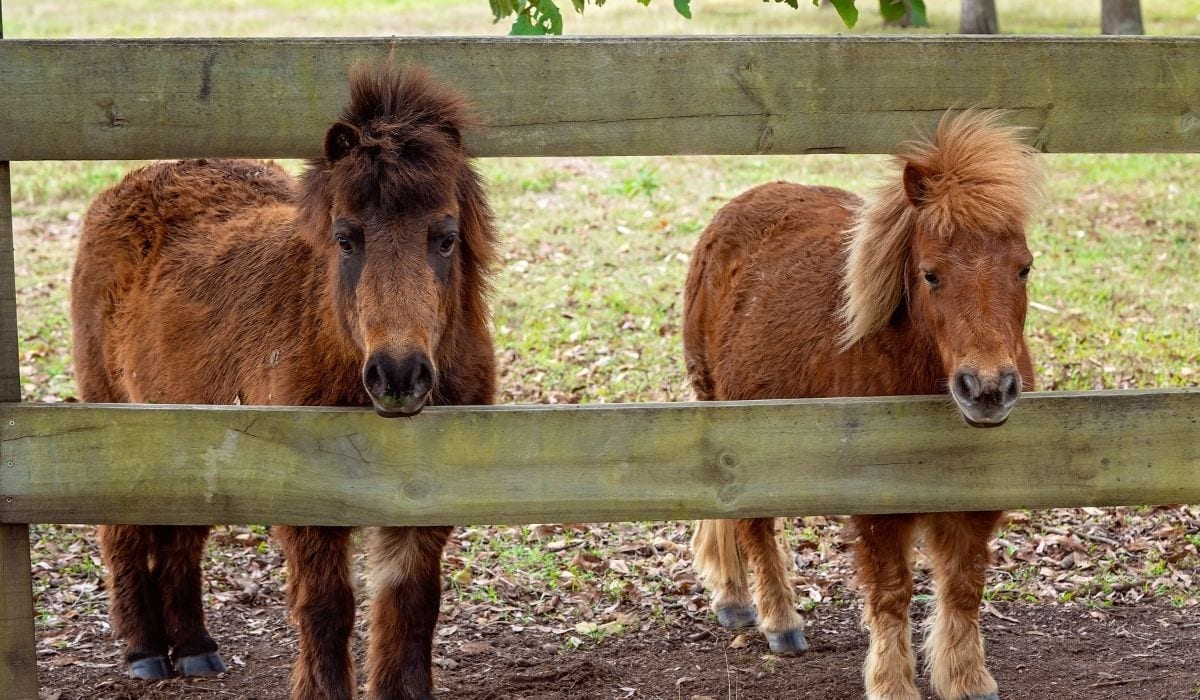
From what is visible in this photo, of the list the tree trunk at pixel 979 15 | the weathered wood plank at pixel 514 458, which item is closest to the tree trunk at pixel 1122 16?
the tree trunk at pixel 979 15

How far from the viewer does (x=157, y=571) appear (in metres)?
5.28

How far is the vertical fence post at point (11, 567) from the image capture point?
3.35 meters

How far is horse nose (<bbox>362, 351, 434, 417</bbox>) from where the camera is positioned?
322cm

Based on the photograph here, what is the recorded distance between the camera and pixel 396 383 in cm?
322

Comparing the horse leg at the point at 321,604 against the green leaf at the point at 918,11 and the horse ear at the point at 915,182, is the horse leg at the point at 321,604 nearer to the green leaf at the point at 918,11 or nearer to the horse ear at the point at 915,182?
→ the horse ear at the point at 915,182

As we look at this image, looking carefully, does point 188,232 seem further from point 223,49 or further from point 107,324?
point 223,49

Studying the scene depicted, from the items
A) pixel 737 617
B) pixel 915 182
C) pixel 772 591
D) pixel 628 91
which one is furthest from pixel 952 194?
pixel 737 617

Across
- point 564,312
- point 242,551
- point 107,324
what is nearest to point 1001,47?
point 107,324

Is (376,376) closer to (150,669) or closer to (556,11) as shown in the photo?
(556,11)

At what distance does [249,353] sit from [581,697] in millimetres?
1894

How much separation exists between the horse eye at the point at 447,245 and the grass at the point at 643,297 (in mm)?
594

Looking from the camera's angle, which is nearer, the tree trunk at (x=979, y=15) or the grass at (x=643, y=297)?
the grass at (x=643, y=297)

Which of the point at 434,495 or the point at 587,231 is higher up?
the point at 587,231

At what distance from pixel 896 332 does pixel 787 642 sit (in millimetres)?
1729
